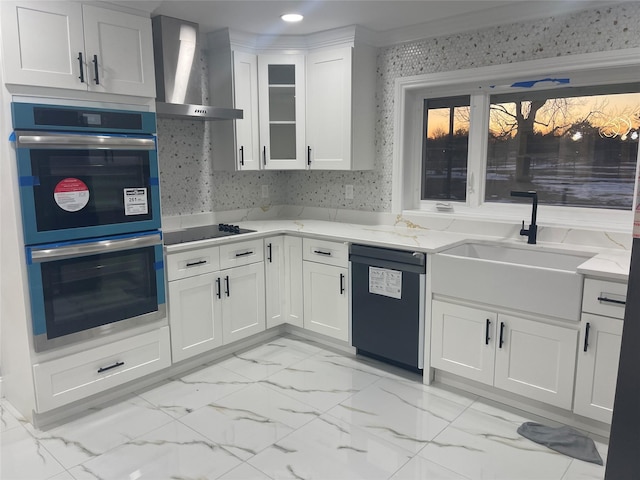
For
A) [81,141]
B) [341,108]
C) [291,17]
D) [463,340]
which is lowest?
[463,340]

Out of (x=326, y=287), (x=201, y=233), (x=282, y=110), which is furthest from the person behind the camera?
(x=282, y=110)

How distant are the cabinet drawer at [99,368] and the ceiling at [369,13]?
1.94 m

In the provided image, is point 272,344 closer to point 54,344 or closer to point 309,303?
point 309,303

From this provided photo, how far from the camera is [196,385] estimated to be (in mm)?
2961

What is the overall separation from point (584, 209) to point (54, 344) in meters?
3.22

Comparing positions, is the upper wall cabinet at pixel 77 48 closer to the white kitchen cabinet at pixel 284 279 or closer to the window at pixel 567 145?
the white kitchen cabinet at pixel 284 279

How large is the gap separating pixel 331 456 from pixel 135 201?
5.77 feet

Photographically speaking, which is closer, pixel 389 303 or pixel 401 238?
pixel 389 303

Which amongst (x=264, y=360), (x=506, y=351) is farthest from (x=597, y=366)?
(x=264, y=360)

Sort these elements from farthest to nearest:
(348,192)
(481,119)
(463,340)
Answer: (348,192)
(481,119)
(463,340)

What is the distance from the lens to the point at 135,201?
105 inches

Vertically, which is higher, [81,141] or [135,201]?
[81,141]

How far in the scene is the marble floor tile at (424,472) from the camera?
2078mm

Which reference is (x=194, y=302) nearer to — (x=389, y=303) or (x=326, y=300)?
(x=326, y=300)
